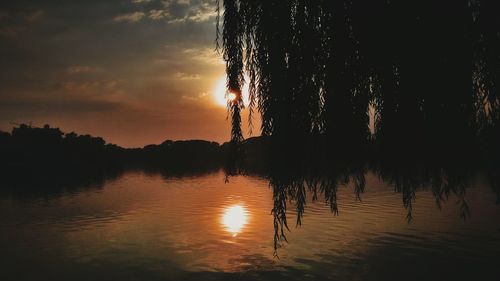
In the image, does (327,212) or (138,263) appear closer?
(138,263)

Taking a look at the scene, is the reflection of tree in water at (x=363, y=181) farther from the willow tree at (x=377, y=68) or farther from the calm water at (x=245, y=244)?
the calm water at (x=245, y=244)

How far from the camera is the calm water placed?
16.0 m

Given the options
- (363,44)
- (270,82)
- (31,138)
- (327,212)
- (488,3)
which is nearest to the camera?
(488,3)

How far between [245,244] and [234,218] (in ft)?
28.7

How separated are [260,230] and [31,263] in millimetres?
12488

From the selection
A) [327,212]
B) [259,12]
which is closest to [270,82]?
[259,12]

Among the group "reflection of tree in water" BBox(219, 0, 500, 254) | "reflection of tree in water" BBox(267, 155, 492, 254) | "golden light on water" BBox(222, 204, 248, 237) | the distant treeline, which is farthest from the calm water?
the distant treeline

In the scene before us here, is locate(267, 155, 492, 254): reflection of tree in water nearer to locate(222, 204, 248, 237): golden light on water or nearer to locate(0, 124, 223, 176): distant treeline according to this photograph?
locate(222, 204, 248, 237): golden light on water

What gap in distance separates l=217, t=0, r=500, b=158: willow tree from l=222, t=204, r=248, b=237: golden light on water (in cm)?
1983

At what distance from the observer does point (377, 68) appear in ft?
13.4

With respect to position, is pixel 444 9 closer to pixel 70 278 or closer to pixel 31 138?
pixel 70 278

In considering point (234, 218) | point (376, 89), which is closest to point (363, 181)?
point (376, 89)

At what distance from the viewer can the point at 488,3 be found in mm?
3719

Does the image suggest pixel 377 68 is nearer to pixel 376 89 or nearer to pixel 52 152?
pixel 376 89
